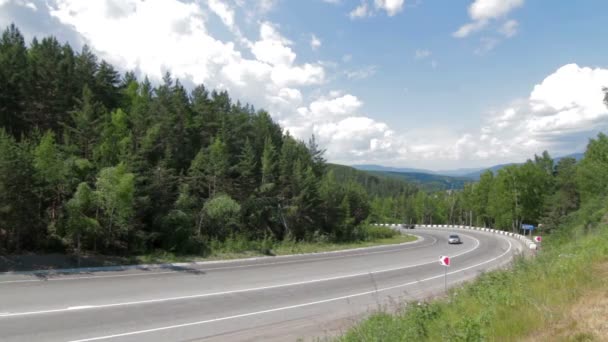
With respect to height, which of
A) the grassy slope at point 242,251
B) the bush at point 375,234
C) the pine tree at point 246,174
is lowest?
the bush at point 375,234

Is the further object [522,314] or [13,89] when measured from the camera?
[13,89]

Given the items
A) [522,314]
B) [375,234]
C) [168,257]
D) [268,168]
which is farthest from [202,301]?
[375,234]

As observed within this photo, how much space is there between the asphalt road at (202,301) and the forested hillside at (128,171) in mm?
4955

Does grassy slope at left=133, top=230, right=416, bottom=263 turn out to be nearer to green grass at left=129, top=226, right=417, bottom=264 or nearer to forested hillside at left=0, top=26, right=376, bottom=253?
green grass at left=129, top=226, right=417, bottom=264

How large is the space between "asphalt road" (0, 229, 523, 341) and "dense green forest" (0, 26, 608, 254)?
500cm

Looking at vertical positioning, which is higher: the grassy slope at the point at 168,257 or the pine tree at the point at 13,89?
the pine tree at the point at 13,89

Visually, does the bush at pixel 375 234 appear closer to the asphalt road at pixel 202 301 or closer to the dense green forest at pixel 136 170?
the dense green forest at pixel 136 170

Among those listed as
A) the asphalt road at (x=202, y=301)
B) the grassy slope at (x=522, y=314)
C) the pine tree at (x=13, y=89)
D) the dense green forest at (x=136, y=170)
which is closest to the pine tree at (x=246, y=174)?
the dense green forest at (x=136, y=170)

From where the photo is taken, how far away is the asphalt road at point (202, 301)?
10594 millimetres

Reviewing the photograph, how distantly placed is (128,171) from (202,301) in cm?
1357

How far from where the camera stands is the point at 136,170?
2509 cm

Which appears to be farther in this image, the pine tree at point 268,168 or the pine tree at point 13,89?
the pine tree at point 268,168

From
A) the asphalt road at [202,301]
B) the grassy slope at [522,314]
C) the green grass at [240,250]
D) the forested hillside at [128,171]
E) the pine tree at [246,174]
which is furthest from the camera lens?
the pine tree at [246,174]

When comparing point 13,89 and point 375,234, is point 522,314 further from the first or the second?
point 375,234
